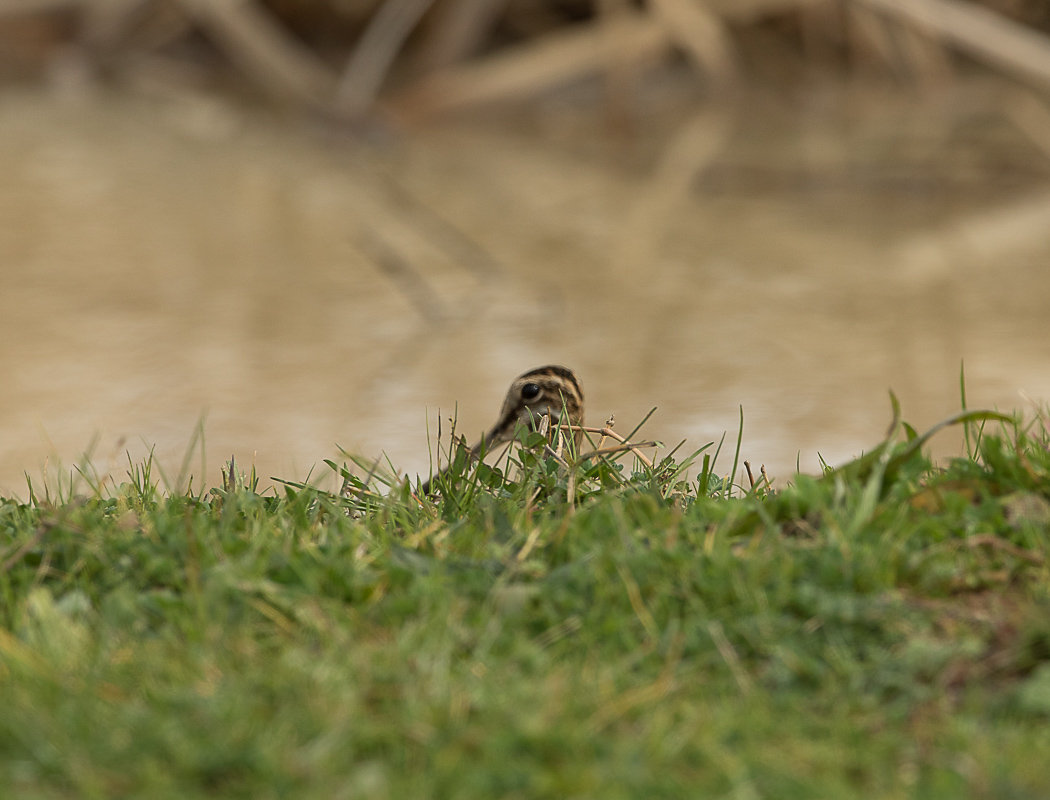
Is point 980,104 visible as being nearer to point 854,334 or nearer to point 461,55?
point 461,55

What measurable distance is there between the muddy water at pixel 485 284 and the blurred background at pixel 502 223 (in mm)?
29

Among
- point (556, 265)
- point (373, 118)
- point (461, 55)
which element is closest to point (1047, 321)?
point (556, 265)

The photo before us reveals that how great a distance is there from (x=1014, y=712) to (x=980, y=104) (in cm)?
1407

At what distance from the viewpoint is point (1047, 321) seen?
7.43 m

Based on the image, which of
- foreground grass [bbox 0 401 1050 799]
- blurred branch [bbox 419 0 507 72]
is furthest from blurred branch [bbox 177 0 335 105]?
foreground grass [bbox 0 401 1050 799]

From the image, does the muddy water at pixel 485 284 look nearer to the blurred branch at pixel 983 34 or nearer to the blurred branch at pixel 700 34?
the blurred branch at pixel 983 34

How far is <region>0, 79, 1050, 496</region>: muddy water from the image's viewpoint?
6172mm

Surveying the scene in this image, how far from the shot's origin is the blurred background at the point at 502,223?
635 centimetres

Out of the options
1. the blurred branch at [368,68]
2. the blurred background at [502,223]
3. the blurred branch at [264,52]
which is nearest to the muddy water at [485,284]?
the blurred background at [502,223]

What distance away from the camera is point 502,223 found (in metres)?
9.70

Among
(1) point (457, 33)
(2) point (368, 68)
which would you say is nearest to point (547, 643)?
(2) point (368, 68)

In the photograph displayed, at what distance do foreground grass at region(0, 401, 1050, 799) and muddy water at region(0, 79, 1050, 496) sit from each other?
93 cm

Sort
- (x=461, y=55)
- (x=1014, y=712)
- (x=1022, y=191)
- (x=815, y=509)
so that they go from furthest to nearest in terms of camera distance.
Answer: (x=461, y=55)
(x=1022, y=191)
(x=815, y=509)
(x=1014, y=712)

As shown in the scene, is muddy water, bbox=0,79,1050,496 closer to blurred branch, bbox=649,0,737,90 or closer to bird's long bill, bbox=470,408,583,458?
bird's long bill, bbox=470,408,583,458
